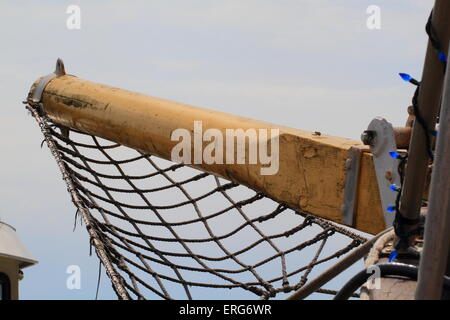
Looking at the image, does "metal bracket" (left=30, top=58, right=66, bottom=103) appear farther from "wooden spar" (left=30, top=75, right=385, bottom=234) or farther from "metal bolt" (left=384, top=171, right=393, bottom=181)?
"metal bolt" (left=384, top=171, right=393, bottom=181)

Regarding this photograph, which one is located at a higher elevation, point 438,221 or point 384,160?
point 384,160

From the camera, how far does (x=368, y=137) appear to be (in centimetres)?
378

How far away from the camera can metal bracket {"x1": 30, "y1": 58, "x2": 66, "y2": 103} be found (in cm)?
644

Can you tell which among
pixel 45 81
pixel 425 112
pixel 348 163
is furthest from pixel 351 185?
pixel 45 81

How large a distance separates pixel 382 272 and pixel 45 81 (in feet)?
14.4

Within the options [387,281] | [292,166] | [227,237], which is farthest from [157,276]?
[387,281]

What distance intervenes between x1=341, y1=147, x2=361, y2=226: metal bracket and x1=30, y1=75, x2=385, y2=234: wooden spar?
0.02 m

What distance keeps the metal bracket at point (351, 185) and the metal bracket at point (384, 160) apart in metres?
0.14

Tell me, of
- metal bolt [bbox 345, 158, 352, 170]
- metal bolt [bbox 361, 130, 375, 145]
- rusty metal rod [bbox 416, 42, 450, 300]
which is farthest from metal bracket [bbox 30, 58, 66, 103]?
rusty metal rod [bbox 416, 42, 450, 300]

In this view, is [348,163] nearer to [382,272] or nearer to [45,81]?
[382,272]

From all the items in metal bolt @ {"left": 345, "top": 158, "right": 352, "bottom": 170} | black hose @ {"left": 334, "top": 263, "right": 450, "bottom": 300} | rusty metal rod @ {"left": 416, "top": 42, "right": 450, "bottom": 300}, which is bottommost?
black hose @ {"left": 334, "top": 263, "right": 450, "bottom": 300}

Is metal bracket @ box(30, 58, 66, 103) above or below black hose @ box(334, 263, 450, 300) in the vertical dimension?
above

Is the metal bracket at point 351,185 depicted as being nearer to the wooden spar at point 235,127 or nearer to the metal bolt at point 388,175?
the wooden spar at point 235,127

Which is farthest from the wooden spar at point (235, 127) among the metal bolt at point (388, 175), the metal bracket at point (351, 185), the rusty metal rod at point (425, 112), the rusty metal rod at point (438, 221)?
the rusty metal rod at point (438, 221)
